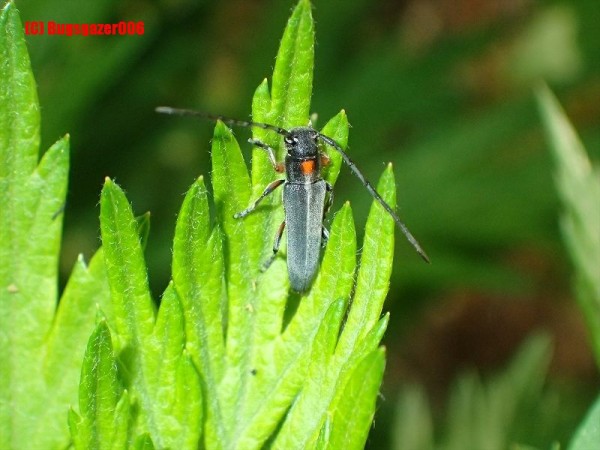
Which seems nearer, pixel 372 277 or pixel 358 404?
pixel 358 404

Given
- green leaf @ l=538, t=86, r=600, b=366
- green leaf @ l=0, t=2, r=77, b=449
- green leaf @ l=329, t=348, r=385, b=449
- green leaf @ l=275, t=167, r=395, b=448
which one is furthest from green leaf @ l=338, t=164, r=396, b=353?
green leaf @ l=538, t=86, r=600, b=366

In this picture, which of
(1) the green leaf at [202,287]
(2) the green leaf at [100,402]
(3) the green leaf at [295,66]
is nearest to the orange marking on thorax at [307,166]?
(3) the green leaf at [295,66]

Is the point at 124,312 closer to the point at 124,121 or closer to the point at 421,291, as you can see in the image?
the point at 124,121

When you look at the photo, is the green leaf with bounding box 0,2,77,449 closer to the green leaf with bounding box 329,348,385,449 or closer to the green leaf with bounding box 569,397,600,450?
the green leaf with bounding box 329,348,385,449

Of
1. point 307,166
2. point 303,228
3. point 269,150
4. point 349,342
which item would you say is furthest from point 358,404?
point 307,166

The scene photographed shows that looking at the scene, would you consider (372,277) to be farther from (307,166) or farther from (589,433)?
(307,166)

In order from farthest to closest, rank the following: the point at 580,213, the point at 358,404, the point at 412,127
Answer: the point at 412,127 → the point at 580,213 → the point at 358,404

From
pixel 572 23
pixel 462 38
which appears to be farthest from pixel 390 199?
pixel 572 23
